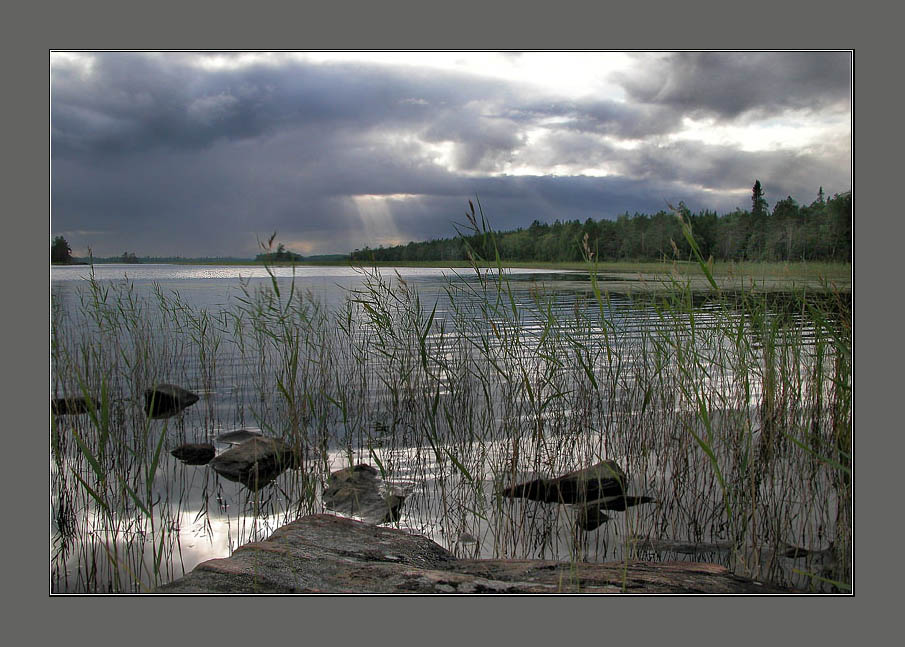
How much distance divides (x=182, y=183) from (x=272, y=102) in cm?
86

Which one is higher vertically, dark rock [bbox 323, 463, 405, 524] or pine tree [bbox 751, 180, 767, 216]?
pine tree [bbox 751, 180, 767, 216]

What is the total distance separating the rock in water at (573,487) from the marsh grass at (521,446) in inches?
3.7

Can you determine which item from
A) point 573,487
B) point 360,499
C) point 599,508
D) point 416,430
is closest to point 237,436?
point 416,430

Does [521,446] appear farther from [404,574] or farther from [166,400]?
[166,400]

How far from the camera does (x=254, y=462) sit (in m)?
3.75

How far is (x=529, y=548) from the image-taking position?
2.96 metres

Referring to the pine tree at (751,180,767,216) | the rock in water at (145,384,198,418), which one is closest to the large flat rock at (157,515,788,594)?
the pine tree at (751,180,767,216)

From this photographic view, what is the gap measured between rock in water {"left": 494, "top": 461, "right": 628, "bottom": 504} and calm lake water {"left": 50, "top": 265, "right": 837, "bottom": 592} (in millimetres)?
82

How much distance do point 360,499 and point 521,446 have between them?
1.15m

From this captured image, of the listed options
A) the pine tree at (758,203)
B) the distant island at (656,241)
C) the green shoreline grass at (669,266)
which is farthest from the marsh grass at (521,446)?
the pine tree at (758,203)

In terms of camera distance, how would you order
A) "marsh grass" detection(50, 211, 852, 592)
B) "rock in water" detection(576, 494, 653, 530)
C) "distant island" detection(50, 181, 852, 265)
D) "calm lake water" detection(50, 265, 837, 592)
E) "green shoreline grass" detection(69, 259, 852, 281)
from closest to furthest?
"marsh grass" detection(50, 211, 852, 592) < "calm lake water" detection(50, 265, 837, 592) < "rock in water" detection(576, 494, 653, 530) < "green shoreline grass" detection(69, 259, 852, 281) < "distant island" detection(50, 181, 852, 265)

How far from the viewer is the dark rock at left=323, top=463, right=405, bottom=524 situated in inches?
128

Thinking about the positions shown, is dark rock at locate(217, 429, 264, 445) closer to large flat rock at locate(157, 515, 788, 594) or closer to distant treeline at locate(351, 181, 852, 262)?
distant treeline at locate(351, 181, 852, 262)

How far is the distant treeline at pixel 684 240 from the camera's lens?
10.9 ft
